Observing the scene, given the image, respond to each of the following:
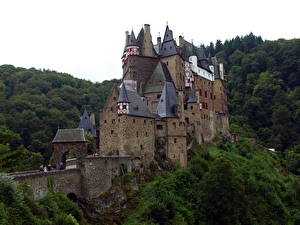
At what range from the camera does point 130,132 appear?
4419 cm

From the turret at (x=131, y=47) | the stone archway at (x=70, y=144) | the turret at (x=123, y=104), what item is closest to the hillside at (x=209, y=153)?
the stone archway at (x=70, y=144)

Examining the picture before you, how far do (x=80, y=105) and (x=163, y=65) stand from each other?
193 feet

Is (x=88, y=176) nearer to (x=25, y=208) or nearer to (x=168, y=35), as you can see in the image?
(x=25, y=208)

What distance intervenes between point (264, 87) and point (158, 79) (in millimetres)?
61454

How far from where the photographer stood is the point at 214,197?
4281 cm

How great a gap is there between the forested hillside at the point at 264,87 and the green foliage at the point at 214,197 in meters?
35.4

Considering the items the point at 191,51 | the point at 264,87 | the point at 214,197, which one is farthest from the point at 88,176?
the point at 264,87

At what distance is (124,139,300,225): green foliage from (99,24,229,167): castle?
321cm

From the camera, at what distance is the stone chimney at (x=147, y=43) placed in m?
61.4

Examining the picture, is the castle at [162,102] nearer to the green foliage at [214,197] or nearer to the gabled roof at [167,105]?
the gabled roof at [167,105]

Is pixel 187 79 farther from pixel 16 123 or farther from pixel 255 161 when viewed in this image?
pixel 16 123

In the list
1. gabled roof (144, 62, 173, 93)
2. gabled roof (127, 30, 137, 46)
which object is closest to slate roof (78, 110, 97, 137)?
gabled roof (144, 62, 173, 93)

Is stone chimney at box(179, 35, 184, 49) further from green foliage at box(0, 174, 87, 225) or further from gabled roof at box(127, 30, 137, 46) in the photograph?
green foliage at box(0, 174, 87, 225)

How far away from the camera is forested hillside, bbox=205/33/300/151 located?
101m
